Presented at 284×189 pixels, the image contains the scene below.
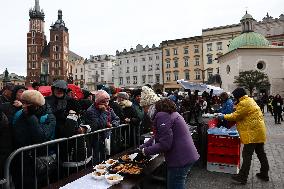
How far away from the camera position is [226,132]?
8.05 metres

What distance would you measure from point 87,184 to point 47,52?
380ft

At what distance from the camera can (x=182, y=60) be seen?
232 ft

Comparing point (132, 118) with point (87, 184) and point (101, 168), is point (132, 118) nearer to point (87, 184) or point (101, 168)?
point (101, 168)

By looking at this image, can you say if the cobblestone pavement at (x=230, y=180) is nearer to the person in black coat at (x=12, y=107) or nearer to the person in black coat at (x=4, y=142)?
the person in black coat at (x=12, y=107)

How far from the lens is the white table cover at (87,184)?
4.14 meters

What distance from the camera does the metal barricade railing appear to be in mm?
4016

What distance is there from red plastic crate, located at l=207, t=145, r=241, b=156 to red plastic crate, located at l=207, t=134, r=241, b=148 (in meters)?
0.08

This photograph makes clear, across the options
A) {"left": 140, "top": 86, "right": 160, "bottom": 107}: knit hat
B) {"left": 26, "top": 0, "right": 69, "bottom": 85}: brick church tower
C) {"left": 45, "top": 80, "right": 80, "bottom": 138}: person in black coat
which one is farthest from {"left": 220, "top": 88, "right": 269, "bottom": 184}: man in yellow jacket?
{"left": 26, "top": 0, "right": 69, "bottom": 85}: brick church tower

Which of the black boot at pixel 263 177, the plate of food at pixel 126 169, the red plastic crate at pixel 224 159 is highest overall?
the plate of food at pixel 126 169

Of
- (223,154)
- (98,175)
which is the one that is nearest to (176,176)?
(98,175)

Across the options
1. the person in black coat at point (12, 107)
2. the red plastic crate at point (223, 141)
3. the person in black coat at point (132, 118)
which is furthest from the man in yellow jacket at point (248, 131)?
the person in black coat at point (12, 107)

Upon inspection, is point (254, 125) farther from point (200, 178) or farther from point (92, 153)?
point (92, 153)

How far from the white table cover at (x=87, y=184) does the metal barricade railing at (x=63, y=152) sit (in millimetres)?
492

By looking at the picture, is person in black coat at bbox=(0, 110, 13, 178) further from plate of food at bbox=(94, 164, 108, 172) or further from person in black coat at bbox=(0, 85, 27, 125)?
person in black coat at bbox=(0, 85, 27, 125)
